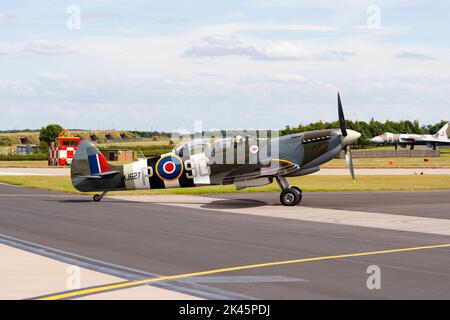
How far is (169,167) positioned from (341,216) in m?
7.73

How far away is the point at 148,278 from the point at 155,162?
16504mm

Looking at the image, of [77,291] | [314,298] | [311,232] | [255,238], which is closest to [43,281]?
[77,291]

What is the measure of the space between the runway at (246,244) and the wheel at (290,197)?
0.54 meters

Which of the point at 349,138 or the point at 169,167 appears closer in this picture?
the point at 349,138

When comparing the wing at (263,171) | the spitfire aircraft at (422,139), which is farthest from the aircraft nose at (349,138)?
the spitfire aircraft at (422,139)

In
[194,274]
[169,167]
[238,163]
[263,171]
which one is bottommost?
[194,274]

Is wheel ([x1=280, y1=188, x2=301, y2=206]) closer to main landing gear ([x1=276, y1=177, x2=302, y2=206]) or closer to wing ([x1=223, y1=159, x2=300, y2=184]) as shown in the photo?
main landing gear ([x1=276, y1=177, x2=302, y2=206])

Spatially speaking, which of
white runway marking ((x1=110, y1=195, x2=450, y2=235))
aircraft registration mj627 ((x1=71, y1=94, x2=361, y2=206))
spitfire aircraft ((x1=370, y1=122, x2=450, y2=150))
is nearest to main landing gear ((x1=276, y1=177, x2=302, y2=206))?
aircraft registration mj627 ((x1=71, y1=94, x2=361, y2=206))

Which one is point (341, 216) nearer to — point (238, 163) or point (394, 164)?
point (238, 163)

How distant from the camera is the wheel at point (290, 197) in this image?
28.1 m

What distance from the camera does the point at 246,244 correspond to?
55.6ft

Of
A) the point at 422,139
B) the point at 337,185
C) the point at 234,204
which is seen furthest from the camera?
the point at 422,139

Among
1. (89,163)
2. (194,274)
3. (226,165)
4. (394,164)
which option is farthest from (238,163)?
(394,164)
